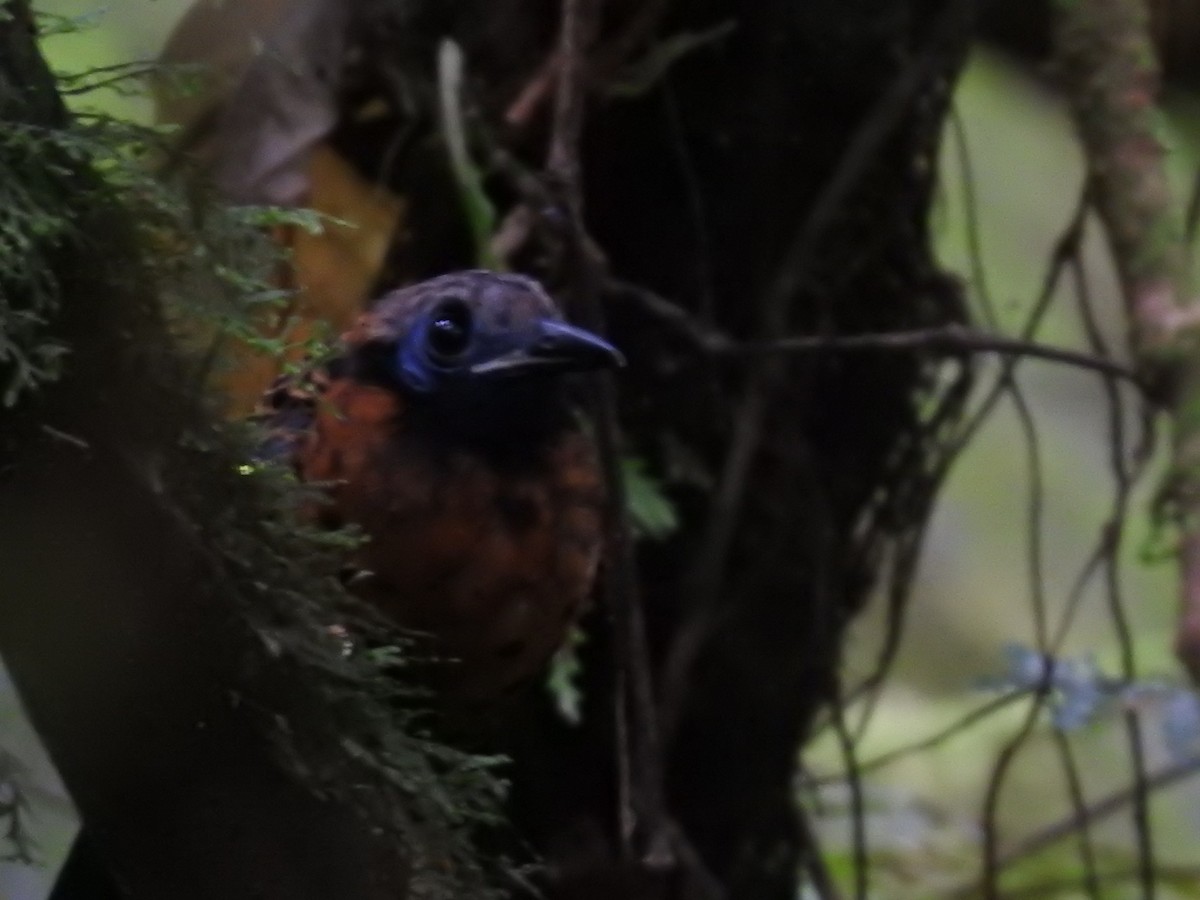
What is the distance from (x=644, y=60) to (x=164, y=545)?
1257mm

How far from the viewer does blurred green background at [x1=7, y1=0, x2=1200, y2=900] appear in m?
2.59

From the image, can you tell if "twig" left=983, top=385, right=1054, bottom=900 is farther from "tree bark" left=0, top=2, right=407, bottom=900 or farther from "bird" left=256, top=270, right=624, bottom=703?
"tree bark" left=0, top=2, right=407, bottom=900

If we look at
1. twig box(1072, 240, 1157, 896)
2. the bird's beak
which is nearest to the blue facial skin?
the bird's beak

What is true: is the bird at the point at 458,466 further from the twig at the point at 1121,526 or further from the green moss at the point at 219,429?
the twig at the point at 1121,526

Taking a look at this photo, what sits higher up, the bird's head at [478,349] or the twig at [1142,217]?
the twig at [1142,217]

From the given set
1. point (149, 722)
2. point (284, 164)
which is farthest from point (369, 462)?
point (149, 722)

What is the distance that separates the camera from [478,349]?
1.40 metres

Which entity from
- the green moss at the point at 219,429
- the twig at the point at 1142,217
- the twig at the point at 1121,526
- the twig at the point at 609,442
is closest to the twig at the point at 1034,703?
the twig at the point at 1121,526

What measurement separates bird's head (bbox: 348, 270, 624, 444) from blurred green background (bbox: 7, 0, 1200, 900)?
101 cm

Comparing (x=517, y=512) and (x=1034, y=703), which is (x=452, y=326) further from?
(x=1034, y=703)

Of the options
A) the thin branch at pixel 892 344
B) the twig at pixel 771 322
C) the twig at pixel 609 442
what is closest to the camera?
the twig at pixel 609 442

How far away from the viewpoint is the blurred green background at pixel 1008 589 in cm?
259

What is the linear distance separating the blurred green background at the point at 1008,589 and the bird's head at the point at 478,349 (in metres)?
1.01

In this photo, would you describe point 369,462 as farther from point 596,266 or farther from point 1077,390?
point 1077,390
